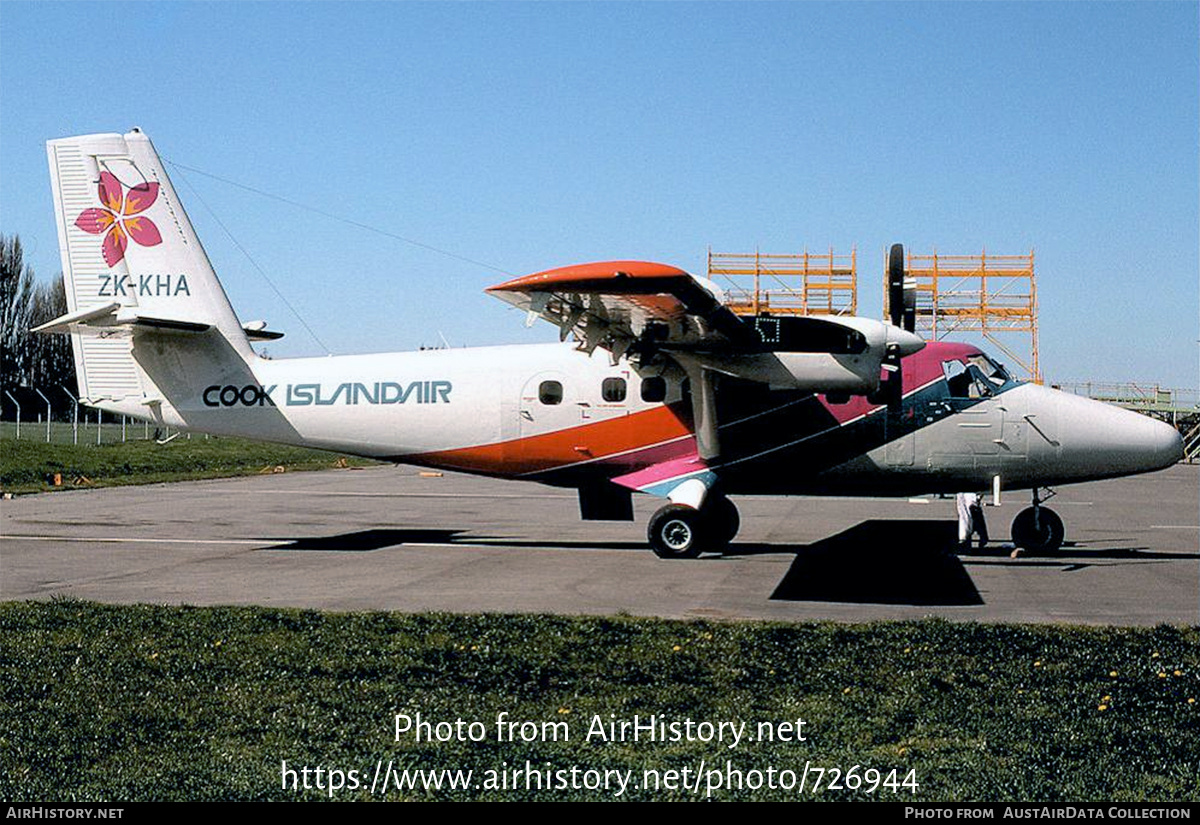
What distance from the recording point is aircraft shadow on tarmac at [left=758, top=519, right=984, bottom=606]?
1234 cm

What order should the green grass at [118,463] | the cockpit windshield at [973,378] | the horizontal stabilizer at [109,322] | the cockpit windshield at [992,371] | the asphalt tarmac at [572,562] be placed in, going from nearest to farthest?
the asphalt tarmac at [572,562], the horizontal stabilizer at [109,322], the cockpit windshield at [973,378], the cockpit windshield at [992,371], the green grass at [118,463]

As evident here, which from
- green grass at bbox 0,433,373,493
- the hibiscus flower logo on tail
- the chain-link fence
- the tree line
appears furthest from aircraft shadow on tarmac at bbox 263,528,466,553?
the tree line

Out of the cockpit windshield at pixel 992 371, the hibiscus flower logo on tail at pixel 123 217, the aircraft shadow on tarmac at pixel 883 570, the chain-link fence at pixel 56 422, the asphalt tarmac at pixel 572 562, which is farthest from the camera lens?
the chain-link fence at pixel 56 422

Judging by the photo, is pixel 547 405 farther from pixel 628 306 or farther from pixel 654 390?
pixel 628 306

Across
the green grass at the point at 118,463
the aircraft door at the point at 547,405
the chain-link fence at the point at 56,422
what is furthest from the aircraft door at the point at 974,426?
the chain-link fence at the point at 56,422

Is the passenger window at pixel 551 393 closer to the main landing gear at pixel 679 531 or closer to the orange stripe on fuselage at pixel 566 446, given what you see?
the orange stripe on fuselage at pixel 566 446

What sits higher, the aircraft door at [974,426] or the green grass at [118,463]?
the aircraft door at [974,426]

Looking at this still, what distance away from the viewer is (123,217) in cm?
1733

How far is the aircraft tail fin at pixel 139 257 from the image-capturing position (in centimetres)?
1730

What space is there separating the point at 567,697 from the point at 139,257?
40.2 feet

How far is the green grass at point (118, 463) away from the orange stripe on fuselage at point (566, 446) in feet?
28.1

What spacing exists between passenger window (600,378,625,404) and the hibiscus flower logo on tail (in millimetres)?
7064

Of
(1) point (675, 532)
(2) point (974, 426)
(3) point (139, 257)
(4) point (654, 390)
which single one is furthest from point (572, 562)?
(3) point (139, 257)

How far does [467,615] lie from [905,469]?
7747mm
